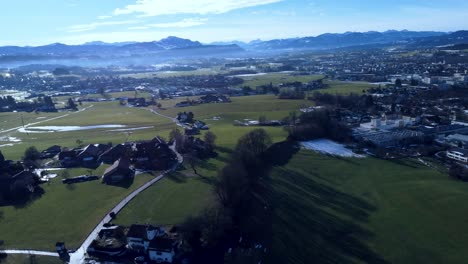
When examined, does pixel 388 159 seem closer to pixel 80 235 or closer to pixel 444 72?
pixel 80 235

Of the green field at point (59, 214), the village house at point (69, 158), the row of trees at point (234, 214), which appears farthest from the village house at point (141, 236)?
the village house at point (69, 158)

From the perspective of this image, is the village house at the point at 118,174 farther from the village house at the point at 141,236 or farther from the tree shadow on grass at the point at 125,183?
the village house at the point at 141,236

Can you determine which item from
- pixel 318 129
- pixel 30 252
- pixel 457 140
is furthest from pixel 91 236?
pixel 457 140

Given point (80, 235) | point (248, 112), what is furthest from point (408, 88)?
point (80, 235)

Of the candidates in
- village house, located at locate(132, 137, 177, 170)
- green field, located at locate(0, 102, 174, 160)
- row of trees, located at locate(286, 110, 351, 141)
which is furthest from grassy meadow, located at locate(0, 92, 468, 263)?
green field, located at locate(0, 102, 174, 160)

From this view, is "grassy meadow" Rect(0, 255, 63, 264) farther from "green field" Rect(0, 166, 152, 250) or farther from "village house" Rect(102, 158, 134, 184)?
"village house" Rect(102, 158, 134, 184)
